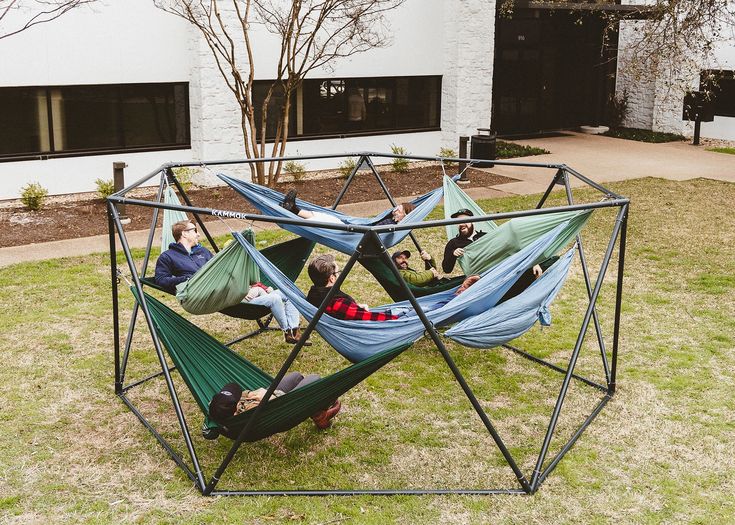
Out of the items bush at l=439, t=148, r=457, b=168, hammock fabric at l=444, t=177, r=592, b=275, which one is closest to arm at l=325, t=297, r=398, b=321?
hammock fabric at l=444, t=177, r=592, b=275

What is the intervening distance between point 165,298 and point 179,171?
5.40 metres

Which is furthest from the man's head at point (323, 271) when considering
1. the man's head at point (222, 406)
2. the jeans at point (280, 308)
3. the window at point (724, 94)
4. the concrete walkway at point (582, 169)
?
the window at point (724, 94)

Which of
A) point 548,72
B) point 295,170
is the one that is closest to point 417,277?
point 295,170

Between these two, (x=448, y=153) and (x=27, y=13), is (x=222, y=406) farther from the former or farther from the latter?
(x=448, y=153)

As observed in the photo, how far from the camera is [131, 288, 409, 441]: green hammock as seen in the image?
4.95 meters

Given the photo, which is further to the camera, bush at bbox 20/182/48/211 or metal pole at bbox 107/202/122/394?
bush at bbox 20/182/48/211

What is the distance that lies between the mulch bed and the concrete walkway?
16.6 inches

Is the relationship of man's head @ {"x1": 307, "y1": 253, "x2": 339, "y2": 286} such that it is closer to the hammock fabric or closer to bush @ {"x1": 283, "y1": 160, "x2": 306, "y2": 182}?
the hammock fabric

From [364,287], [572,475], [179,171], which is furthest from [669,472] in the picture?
[179,171]

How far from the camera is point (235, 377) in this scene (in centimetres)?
572

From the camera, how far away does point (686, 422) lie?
6242 millimetres

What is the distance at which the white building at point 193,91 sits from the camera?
13055 mm

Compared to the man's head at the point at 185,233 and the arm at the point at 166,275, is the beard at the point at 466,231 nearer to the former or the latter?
the man's head at the point at 185,233

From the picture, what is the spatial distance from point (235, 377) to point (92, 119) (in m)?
9.29
